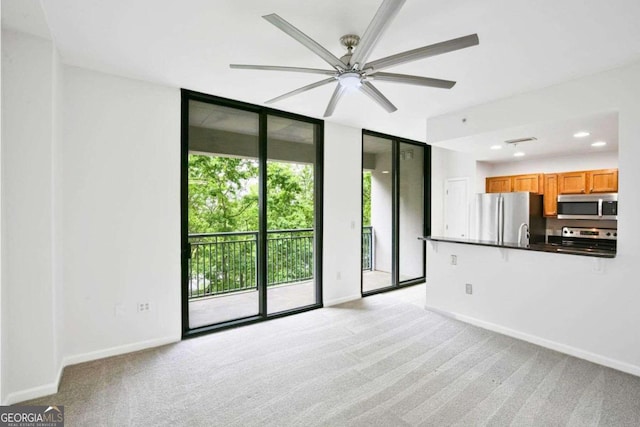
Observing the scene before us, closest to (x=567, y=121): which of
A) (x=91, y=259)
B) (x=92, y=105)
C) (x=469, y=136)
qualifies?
(x=469, y=136)

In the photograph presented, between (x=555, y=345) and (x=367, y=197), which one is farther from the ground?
(x=367, y=197)

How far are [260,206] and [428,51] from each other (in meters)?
2.66

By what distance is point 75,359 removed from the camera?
2.75 meters

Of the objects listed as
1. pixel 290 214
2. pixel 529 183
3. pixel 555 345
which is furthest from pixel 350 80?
pixel 529 183

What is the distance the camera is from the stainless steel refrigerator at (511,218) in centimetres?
480

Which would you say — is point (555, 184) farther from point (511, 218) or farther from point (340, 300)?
point (340, 300)

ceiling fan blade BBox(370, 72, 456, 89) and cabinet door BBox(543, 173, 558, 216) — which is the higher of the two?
ceiling fan blade BBox(370, 72, 456, 89)

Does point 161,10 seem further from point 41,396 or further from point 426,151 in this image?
point 426,151

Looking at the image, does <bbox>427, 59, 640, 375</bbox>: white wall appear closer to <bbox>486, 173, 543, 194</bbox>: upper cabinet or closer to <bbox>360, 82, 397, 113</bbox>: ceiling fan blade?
<bbox>360, 82, 397, 113</bbox>: ceiling fan blade

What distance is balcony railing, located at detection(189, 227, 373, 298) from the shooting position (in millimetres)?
4629

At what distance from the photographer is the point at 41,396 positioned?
2273 mm

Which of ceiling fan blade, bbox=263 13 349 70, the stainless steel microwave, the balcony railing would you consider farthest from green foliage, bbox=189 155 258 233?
the stainless steel microwave

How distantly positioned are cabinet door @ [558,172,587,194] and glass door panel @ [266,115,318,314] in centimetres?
403

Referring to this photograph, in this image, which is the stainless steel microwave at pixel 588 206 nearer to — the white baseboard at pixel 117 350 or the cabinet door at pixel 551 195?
the cabinet door at pixel 551 195
